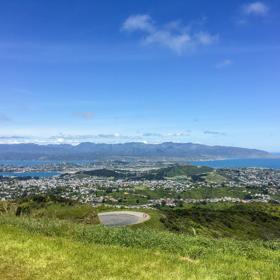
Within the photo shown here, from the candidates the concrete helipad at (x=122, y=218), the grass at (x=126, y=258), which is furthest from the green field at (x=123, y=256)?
the concrete helipad at (x=122, y=218)

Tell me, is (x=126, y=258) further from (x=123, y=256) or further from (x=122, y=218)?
(x=122, y=218)

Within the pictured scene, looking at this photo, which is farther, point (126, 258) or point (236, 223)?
point (236, 223)

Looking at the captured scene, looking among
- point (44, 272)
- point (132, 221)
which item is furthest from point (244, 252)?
point (132, 221)

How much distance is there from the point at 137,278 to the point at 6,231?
26.2 ft

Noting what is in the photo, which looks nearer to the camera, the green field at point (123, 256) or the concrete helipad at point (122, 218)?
the green field at point (123, 256)

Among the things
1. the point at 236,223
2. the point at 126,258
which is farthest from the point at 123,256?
the point at 236,223

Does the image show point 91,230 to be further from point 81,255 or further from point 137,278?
point 137,278

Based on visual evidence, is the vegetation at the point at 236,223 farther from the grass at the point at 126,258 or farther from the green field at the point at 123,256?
the grass at the point at 126,258

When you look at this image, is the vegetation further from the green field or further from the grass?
the grass

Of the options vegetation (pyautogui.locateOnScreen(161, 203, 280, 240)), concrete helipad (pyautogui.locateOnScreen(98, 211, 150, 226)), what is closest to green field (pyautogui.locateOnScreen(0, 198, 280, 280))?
concrete helipad (pyautogui.locateOnScreen(98, 211, 150, 226))

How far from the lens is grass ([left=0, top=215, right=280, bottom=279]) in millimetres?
10695

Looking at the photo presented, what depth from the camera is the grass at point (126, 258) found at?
10.7 meters

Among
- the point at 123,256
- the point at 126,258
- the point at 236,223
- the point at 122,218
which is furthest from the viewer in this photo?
the point at 236,223

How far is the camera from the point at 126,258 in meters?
12.2
